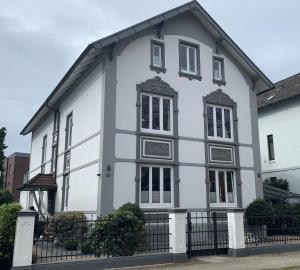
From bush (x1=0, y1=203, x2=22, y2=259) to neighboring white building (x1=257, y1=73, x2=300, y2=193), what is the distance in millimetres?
18398

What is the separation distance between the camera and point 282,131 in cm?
2561

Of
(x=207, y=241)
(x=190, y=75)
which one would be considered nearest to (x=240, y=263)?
(x=207, y=241)

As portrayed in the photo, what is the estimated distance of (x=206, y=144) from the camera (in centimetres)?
1759

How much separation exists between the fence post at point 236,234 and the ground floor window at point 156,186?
141 inches

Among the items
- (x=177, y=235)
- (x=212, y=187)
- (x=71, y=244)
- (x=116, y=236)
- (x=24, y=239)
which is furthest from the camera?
(x=212, y=187)

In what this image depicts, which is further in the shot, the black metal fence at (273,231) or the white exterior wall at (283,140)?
the white exterior wall at (283,140)

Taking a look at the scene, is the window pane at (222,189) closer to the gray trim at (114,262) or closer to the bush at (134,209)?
the bush at (134,209)

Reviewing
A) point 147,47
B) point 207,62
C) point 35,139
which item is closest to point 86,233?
point 147,47

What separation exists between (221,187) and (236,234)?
4927 millimetres

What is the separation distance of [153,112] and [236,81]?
5472 mm

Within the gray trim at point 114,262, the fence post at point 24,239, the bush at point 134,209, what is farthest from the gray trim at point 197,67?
the fence post at point 24,239

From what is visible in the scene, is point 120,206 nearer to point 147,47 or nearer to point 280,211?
point 147,47

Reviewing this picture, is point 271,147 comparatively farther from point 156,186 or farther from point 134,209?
point 134,209

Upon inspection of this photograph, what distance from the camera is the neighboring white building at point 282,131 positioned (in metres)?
24.5
